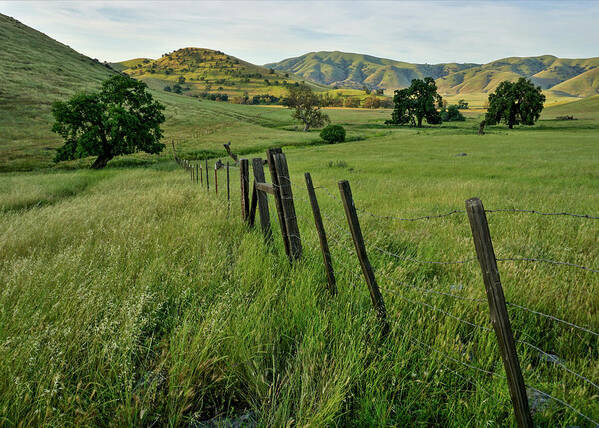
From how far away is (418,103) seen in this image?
8188 centimetres

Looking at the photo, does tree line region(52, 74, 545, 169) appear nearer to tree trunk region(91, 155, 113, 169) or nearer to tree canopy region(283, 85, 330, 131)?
tree trunk region(91, 155, 113, 169)

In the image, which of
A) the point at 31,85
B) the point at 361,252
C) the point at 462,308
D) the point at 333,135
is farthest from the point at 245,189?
the point at 31,85

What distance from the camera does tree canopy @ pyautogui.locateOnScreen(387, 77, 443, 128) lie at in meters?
81.1

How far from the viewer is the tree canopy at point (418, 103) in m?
81.1

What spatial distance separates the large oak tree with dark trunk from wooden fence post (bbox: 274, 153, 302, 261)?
2788cm

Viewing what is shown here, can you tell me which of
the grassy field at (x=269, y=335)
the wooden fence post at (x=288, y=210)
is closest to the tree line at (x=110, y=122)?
the grassy field at (x=269, y=335)

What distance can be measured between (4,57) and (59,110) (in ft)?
207

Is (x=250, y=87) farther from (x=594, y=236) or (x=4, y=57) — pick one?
(x=594, y=236)

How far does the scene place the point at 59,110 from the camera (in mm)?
26188

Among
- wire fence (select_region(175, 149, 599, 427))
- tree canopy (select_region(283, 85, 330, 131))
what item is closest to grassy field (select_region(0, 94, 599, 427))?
wire fence (select_region(175, 149, 599, 427))

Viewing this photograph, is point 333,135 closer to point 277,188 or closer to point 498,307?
point 277,188

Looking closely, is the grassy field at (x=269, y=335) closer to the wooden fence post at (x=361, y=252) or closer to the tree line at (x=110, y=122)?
the wooden fence post at (x=361, y=252)

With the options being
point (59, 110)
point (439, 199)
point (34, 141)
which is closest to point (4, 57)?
Answer: point (34, 141)

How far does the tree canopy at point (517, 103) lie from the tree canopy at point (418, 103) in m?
16.3
